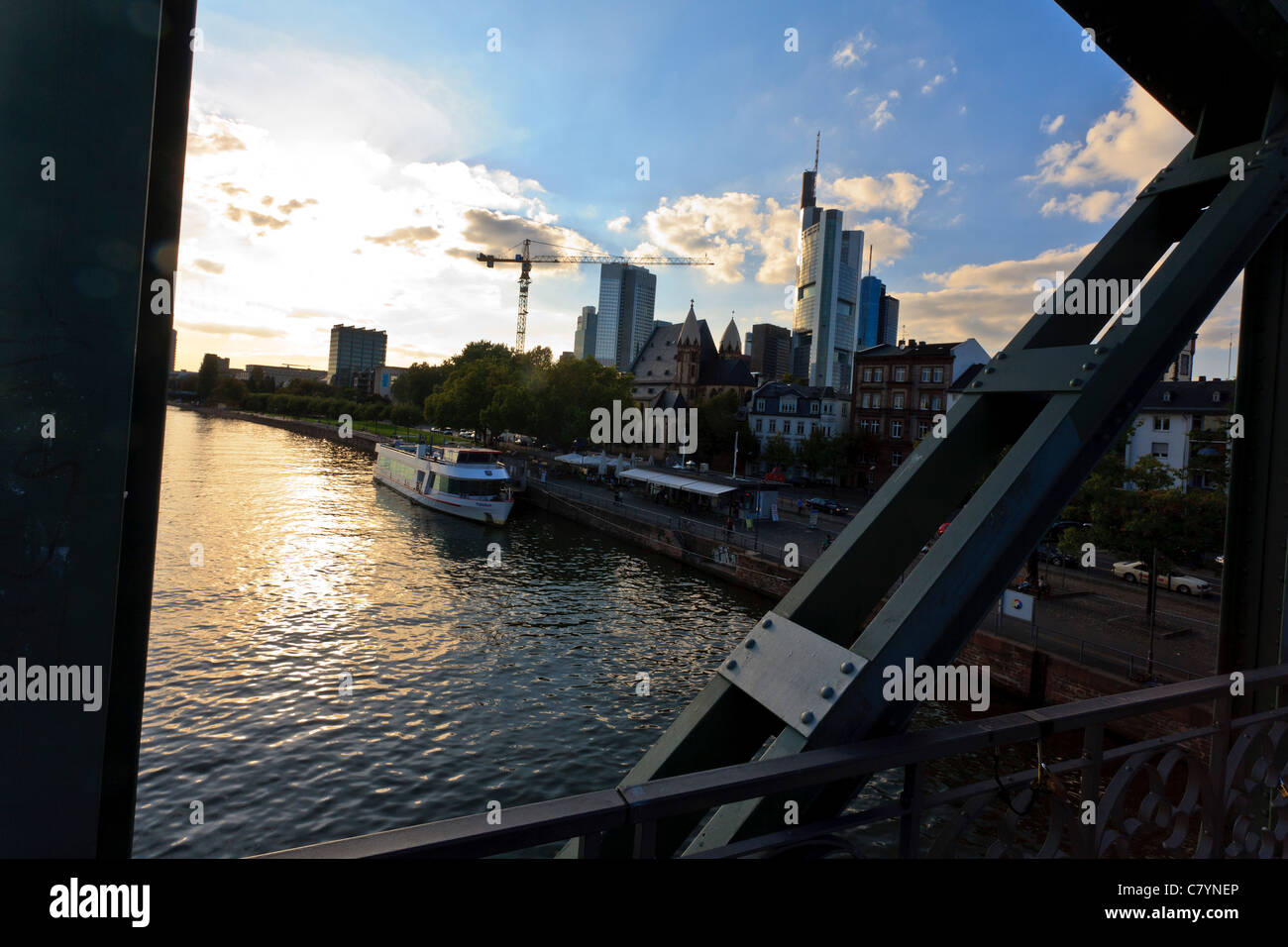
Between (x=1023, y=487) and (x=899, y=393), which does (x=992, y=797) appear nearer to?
(x=1023, y=487)

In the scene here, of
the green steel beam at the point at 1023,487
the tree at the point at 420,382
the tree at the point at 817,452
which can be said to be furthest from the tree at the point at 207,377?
the green steel beam at the point at 1023,487

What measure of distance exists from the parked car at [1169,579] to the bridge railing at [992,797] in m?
24.1

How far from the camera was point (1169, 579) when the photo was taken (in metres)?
23.2

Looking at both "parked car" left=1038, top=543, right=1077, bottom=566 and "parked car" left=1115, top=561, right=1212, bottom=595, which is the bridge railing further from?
"parked car" left=1038, top=543, right=1077, bottom=566

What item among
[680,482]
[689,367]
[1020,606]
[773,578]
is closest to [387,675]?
[773,578]

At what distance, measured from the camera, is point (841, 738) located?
1.90 m

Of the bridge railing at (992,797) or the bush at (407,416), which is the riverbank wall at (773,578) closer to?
the bridge railing at (992,797)

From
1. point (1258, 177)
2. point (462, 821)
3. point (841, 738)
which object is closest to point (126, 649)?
point (462, 821)

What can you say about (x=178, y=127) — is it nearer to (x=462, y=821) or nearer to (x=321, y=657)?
(x=462, y=821)

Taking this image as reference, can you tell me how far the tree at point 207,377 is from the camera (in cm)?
17988

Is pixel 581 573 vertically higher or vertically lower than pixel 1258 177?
lower

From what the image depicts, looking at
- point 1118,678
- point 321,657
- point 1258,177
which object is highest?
point 1258,177

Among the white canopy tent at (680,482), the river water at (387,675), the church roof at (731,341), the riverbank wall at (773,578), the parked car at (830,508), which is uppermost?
the church roof at (731,341)

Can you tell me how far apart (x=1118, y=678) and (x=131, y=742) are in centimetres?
1739
